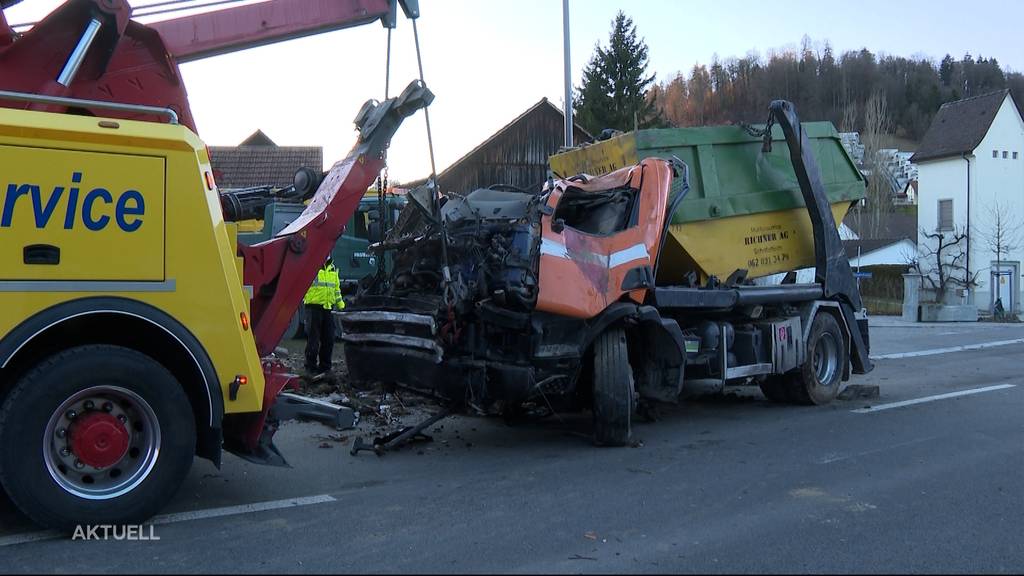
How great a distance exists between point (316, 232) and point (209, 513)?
2025 millimetres

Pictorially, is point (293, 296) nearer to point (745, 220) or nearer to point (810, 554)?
point (810, 554)

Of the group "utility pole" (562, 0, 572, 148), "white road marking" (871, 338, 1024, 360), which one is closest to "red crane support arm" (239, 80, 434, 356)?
"utility pole" (562, 0, 572, 148)

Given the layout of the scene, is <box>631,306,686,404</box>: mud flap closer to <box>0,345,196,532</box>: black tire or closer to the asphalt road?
the asphalt road

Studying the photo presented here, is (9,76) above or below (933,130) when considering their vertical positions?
below

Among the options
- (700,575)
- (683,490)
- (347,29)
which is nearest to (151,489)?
(700,575)

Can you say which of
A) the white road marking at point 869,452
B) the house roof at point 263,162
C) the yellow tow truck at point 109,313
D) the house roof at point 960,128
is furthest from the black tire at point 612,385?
the house roof at point 960,128

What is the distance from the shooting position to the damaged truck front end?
251 inches

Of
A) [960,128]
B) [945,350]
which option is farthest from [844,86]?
[945,350]

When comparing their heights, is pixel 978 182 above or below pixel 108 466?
above

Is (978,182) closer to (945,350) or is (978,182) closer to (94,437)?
(945,350)

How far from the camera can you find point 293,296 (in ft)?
19.1

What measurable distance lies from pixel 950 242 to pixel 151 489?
37.4 m

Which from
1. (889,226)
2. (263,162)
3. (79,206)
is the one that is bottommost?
(79,206)

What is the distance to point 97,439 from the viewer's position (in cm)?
449
